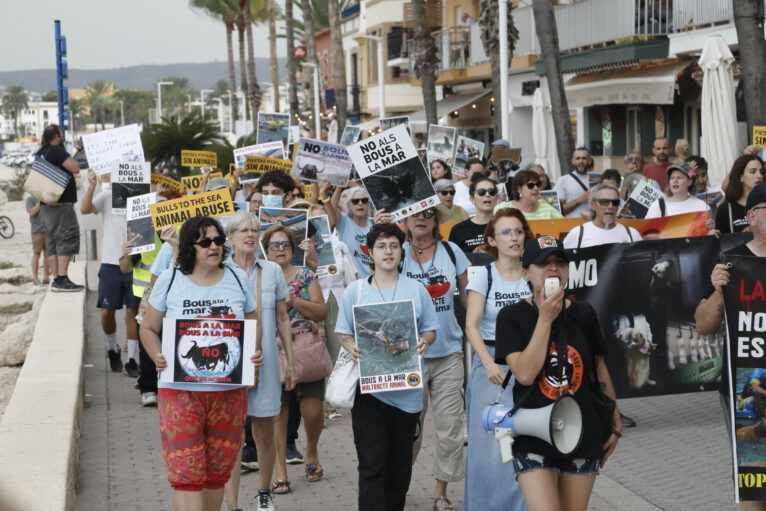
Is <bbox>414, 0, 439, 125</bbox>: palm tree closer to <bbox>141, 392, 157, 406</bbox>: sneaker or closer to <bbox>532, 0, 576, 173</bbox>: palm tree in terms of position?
<bbox>532, 0, 576, 173</bbox>: palm tree

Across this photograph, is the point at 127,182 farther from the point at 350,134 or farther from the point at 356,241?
the point at 350,134

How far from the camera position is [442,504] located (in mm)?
6836

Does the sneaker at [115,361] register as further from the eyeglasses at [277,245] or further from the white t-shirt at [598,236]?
the white t-shirt at [598,236]

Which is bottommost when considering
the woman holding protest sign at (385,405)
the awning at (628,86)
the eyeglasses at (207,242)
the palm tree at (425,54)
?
the woman holding protest sign at (385,405)

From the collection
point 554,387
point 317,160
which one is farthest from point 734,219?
point 317,160

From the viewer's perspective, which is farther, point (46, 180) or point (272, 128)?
point (272, 128)

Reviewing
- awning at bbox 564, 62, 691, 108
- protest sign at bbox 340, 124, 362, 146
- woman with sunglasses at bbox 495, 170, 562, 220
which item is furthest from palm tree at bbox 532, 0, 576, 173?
woman with sunglasses at bbox 495, 170, 562, 220

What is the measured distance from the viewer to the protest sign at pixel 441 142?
16406mm

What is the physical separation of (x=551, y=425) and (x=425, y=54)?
27482 millimetres

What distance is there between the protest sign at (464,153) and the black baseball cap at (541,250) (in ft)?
34.0

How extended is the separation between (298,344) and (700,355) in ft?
11.0

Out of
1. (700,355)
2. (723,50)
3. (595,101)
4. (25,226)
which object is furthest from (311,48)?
(700,355)

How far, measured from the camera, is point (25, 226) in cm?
3928

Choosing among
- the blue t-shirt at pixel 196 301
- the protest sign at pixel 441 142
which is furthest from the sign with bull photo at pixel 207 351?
the protest sign at pixel 441 142
